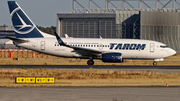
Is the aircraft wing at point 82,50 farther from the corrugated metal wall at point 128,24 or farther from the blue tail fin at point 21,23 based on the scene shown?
the corrugated metal wall at point 128,24

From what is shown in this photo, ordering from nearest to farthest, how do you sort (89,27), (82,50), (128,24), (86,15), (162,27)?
(82,50)
(162,27)
(128,24)
(86,15)
(89,27)

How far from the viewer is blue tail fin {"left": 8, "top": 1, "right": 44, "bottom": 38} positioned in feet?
136

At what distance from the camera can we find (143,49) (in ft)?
133

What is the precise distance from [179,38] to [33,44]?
182ft

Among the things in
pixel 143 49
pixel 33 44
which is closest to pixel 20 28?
pixel 33 44

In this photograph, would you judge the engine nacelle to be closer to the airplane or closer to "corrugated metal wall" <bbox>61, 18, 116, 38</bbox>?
the airplane

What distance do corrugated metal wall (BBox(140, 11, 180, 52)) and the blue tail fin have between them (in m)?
43.5

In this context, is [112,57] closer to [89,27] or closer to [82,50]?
[82,50]

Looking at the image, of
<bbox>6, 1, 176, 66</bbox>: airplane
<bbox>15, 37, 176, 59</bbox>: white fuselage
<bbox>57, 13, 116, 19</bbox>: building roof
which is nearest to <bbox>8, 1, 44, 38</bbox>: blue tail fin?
<bbox>6, 1, 176, 66</bbox>: airplane

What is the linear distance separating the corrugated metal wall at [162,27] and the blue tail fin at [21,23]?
43543mm

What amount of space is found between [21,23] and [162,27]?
50450 millimetres

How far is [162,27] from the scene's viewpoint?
8256 cm

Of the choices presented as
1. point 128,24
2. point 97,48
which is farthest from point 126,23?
point 97,48

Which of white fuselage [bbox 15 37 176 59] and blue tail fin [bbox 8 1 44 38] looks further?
blue tail fin [bbox 8 1 44 38]
